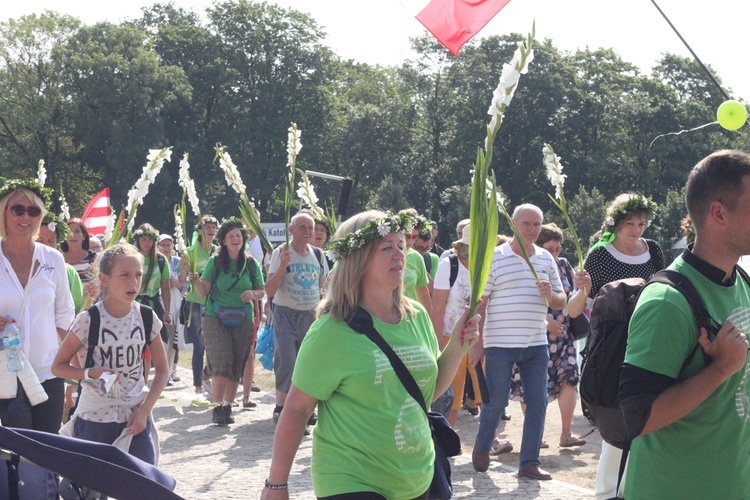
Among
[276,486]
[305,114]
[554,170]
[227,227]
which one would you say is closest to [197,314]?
[227,227]

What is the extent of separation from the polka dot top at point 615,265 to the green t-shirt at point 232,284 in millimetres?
4357

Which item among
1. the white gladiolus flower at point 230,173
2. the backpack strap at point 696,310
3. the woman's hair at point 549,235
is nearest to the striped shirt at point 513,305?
the woman's hair at point 549,235

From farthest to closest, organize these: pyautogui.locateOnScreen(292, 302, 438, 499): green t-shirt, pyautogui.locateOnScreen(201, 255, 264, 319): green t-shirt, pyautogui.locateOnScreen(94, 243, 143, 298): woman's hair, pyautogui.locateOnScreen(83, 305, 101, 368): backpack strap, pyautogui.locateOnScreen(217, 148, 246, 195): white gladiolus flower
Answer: pyautogui.locateOnScreen(201, 255, 264, 319): green t-shirt, pyautogui.locateOnScreen(217, 148, 246, 195): white gladiolus flower, pyautogui.locateOnScreen(94, 243, 143, 298): woman's hair, pyautogui.locateOnScreen(83, 305, 101, 368): backpack strap, pyautogui.locateOnScreen(292, 302, 438, 499): green t-shirt

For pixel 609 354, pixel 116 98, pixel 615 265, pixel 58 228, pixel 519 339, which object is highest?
pixel 116 98

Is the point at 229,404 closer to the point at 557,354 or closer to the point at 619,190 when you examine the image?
the point at 557,354

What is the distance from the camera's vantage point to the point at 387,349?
3.87m

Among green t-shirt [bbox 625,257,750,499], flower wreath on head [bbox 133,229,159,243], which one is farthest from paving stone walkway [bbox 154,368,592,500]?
green t-shirt [bbox 625,257,750,499]

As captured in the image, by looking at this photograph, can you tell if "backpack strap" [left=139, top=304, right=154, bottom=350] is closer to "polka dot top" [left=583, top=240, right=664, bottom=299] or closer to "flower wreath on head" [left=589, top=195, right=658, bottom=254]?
"polka dot top" [left=583, top=240, right=664, bottom=299]

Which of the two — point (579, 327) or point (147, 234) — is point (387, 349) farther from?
point (147, 234)

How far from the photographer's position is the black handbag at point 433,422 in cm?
386

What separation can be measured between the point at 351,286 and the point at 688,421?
4.79 feet

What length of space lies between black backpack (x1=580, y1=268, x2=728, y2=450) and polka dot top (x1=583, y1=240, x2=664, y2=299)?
3.75 metres

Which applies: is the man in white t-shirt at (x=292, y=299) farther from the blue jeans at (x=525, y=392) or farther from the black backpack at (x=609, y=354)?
the black backpack at (x=609, y=354)

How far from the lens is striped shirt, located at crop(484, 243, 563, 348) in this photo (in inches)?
304
